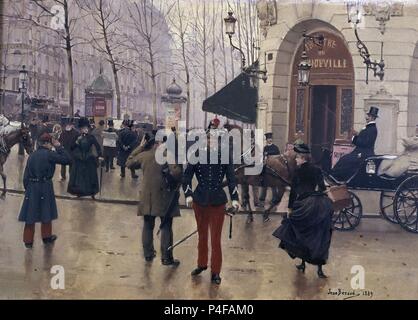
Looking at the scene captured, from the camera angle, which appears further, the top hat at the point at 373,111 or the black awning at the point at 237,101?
the top hat at the point at 373,111

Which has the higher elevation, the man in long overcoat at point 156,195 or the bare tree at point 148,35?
the bare tree at point 148,35

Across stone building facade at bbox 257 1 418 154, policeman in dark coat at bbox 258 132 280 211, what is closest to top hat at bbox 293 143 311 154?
stone building facade at bbox 257 1 418 154

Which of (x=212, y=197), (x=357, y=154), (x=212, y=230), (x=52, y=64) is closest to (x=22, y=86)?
(x=52, y=64)

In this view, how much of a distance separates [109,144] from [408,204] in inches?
206

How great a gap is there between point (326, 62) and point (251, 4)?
7.50 ft

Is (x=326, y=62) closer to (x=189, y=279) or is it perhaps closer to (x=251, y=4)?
(x=251, y=4)

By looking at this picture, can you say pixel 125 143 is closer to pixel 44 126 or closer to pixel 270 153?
pixel 44 126

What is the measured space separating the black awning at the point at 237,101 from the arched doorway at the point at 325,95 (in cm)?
144

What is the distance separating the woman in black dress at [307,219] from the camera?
23.6 ft

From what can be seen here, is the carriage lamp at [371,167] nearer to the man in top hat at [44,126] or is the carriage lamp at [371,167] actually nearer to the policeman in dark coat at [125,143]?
the policeman in dark coat at [125,143]

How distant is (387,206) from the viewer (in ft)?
30.3

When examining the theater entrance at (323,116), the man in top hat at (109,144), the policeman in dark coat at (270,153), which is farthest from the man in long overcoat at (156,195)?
the theater entrance at (323,116)
